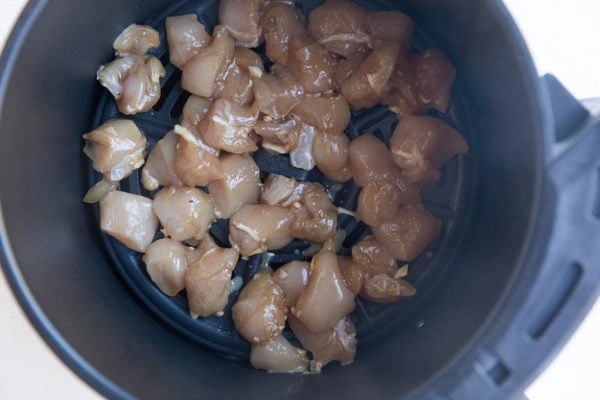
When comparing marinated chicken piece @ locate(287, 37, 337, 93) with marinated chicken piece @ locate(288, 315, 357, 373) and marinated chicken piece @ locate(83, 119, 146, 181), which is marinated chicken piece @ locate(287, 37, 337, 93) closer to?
Answer: marinated chicken piece @ locate(83, 119, 146, 181)

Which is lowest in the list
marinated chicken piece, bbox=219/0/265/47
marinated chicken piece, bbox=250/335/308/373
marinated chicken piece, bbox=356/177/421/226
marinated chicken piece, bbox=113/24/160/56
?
marinated chicken piece, bbox=250/335/308/373

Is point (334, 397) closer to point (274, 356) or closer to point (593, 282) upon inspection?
point (274, 356)

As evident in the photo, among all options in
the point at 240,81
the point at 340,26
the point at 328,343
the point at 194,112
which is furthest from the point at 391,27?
the point at 328,343

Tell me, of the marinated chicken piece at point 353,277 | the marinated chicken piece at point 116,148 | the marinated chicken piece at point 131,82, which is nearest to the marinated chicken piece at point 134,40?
the marinated chicken piece at point 131,82

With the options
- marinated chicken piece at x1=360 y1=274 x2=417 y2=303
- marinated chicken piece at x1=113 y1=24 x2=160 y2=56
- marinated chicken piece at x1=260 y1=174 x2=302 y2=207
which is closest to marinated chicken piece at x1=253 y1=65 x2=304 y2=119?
marinated chicken piece at x1=260 y1=174 x2=302 y2=207

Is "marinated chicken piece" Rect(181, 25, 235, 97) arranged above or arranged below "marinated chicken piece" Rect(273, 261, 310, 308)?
above

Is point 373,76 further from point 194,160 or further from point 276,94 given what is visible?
point 194,160

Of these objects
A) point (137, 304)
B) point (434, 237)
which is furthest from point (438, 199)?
point (137, 304)
